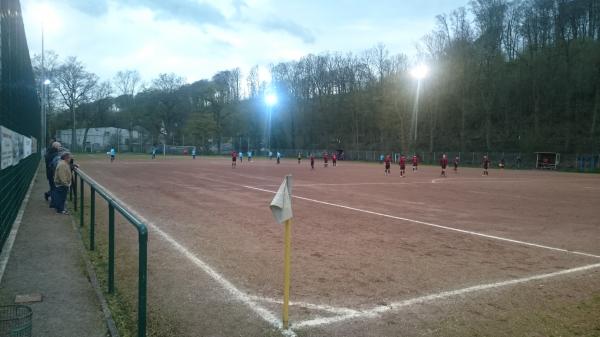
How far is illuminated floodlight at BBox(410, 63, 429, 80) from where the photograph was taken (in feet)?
196

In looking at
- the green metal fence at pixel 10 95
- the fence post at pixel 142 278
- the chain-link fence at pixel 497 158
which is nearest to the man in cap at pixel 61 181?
the green metal fence at pixel 10 95

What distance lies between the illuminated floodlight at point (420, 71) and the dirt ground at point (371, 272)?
50587 mm

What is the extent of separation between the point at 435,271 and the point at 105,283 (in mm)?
4781

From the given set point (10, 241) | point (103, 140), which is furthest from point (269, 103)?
point (10, 241)

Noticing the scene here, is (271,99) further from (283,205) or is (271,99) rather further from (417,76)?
(283,205)

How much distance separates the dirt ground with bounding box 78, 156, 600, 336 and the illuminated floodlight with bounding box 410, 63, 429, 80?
166 feet

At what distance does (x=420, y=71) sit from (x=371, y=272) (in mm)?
58167

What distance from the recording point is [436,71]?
59469mm

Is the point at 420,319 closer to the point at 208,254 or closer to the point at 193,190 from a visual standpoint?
the point at 208,254

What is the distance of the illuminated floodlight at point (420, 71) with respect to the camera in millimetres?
59600

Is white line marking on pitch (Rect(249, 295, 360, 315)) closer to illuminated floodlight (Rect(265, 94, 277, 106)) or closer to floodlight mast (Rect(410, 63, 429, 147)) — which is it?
floodlight mast (Rect(410, 63, 429, 147))

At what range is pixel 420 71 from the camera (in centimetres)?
5969

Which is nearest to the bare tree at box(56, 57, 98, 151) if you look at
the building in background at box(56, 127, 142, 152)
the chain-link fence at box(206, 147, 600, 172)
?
the building in background at box(56, 127, 142, 152)

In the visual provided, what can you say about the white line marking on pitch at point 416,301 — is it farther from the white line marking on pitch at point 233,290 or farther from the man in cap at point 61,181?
the man in cap at point 61,181
